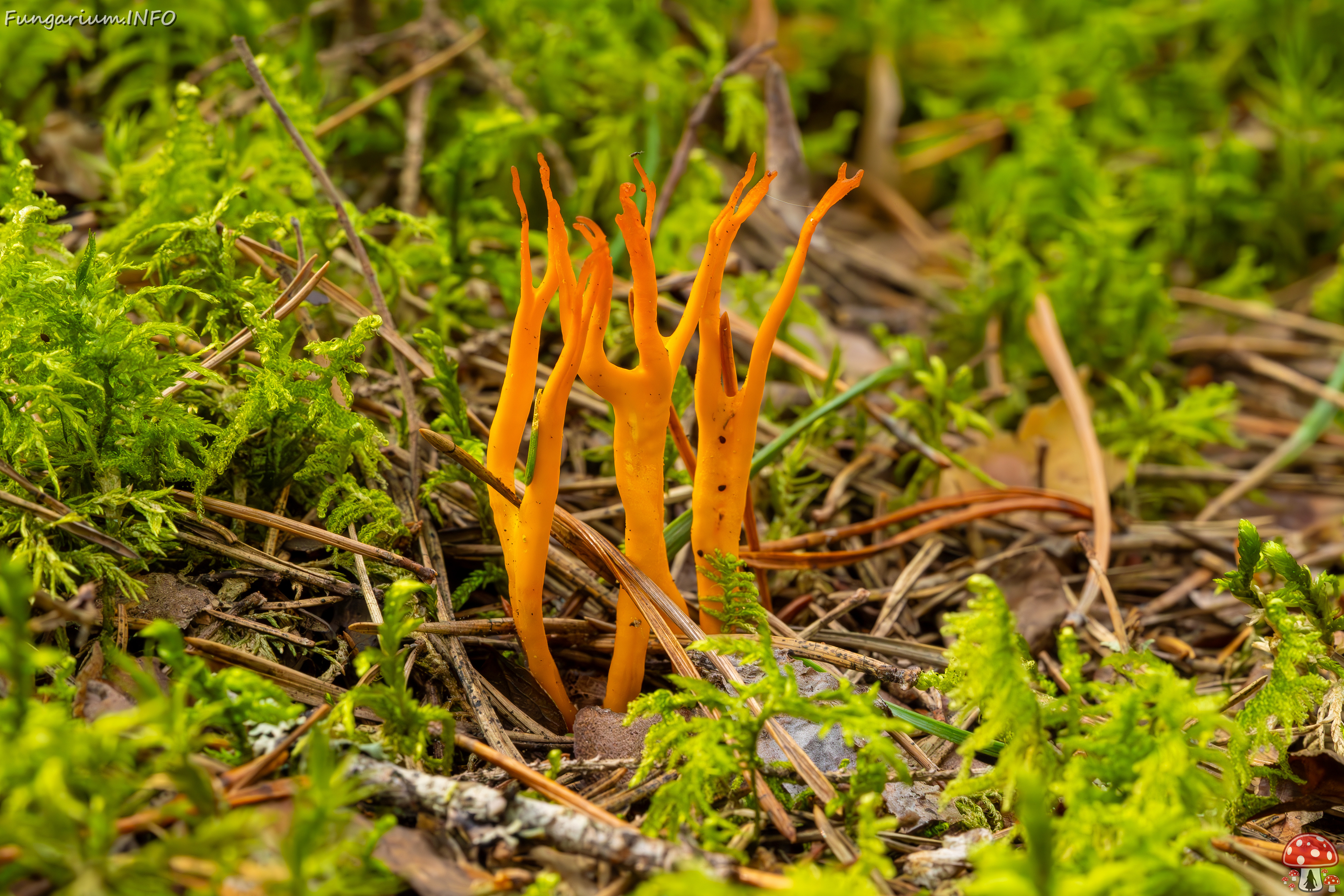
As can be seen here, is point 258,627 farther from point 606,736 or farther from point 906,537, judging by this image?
point 906,537

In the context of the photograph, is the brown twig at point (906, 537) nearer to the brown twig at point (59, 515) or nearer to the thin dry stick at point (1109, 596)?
the thin dry stick at point (1109, 596)

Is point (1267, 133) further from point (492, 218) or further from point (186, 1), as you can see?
point (186, 1)

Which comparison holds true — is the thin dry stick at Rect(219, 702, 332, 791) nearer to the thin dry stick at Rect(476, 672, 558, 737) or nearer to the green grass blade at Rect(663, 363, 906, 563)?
the thin dry stick at Rect(476, 672, 558, 737)

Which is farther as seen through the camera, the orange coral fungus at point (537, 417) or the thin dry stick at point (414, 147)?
the thin dry stick at point (414, 147)

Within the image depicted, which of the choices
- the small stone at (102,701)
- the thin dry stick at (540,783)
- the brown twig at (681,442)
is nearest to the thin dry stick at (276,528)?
the small stone at (102,701)

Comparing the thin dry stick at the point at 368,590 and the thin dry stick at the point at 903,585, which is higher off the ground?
the thin dry stick at the point at 368,590

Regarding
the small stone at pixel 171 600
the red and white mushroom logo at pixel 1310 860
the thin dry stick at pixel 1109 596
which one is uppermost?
the small stone at pixel 171 600
